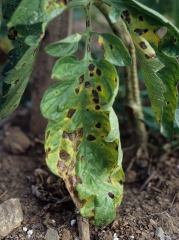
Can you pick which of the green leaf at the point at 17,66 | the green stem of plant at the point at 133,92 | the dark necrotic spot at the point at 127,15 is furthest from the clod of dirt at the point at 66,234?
the dark necrotic spot at the point at 127,15

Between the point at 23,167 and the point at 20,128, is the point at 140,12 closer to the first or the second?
the point at 23,167

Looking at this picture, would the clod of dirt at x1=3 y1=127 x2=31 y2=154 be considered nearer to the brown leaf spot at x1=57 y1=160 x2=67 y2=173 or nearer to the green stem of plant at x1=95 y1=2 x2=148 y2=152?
the green stem of plant at x1=95 y1=2 x2=148 y2=152

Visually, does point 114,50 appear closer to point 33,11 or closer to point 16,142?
point 33,11

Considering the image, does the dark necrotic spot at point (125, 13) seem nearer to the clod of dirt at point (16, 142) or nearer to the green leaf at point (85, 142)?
the green leaf at point (85, 142)

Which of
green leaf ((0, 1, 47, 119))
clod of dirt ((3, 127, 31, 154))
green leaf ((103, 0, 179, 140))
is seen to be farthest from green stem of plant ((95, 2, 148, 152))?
clod of dirt ((3, 127, 31, 154))

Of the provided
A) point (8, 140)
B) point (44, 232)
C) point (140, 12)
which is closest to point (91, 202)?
point (44, 232)
